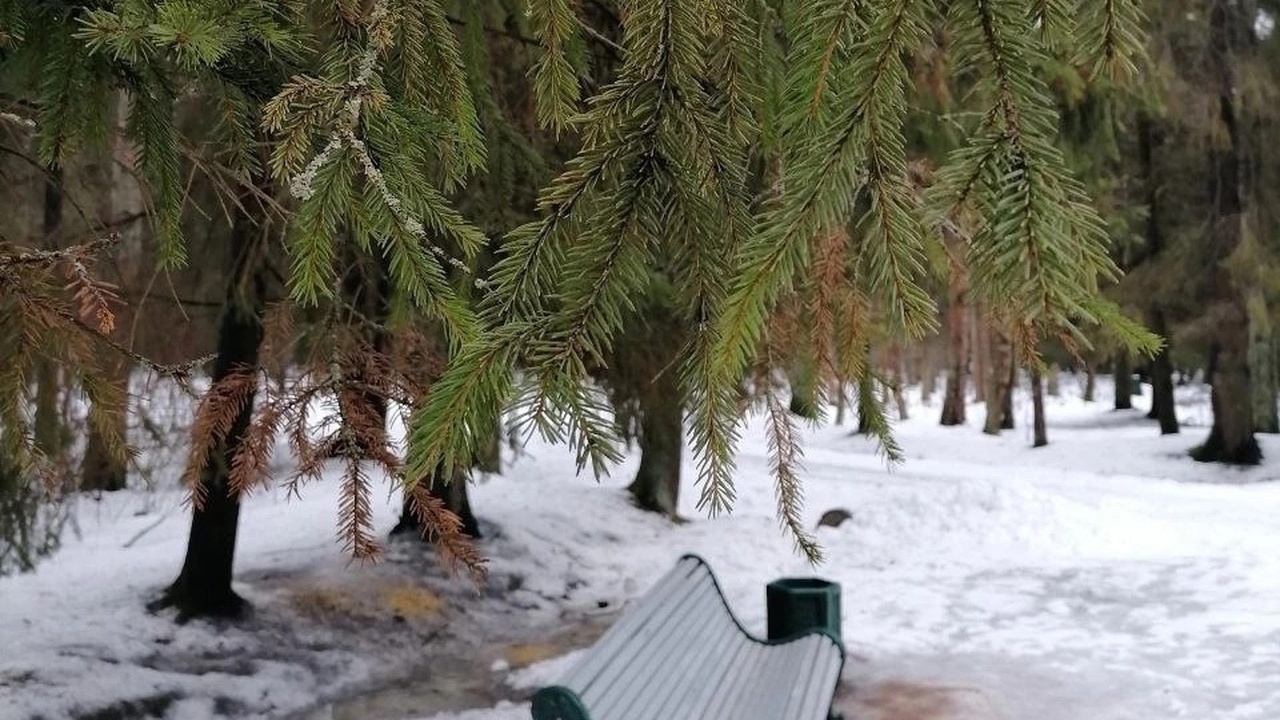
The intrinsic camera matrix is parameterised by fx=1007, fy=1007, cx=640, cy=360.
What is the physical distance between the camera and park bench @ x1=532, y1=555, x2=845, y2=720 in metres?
2.72

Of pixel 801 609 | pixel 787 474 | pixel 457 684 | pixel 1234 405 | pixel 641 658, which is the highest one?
pixel 1234 405

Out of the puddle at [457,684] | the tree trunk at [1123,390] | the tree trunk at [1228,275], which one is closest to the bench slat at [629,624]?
the puddle at [457,684]

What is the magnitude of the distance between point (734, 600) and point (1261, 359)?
12402mm

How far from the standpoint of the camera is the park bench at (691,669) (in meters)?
2.72

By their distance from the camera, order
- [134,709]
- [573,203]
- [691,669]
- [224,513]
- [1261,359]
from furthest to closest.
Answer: [1261,359]
[224,513]
[134,709]
[691,669]
[573,203]

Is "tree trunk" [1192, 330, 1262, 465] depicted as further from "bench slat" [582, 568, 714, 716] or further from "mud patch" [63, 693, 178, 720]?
"mud patch" [63, 693, 178, 720]

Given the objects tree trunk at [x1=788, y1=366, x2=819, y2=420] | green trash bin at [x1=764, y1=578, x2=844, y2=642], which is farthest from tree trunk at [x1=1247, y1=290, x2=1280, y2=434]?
tree trunk at [x1=788, y1=366, x2=819, y2=420]

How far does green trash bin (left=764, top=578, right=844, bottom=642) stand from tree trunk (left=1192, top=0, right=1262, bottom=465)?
13.1 metres

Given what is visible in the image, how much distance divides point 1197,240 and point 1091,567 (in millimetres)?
10510

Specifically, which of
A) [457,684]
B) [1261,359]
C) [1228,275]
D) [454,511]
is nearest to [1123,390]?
[1261,359]

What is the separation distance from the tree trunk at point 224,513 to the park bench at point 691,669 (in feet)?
10.5

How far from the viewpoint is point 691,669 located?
141 inches

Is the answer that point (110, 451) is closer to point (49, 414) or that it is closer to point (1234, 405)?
point (49, 414)

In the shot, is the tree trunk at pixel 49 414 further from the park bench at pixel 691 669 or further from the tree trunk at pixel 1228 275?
the tree trunk at pixel 1228 275
